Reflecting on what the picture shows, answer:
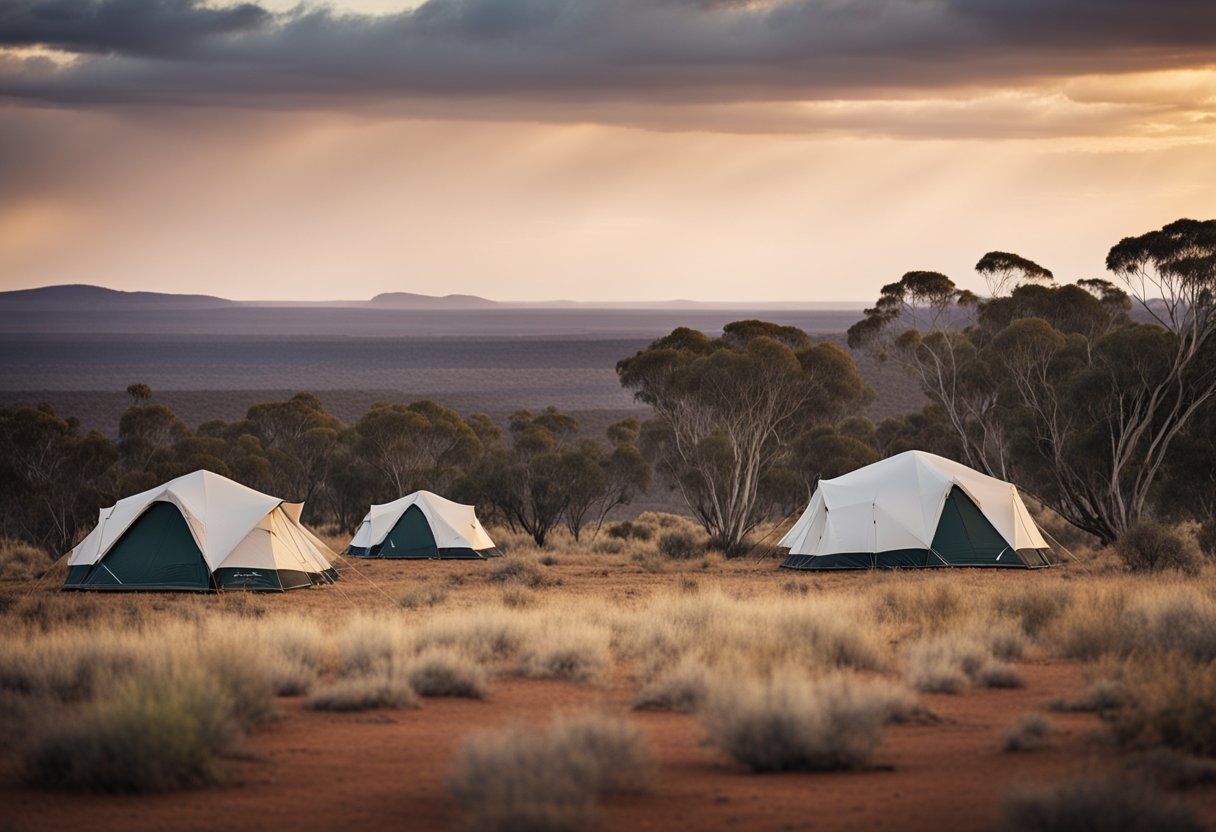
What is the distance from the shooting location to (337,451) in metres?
56.0

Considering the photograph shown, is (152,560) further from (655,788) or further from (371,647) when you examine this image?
(655,788)

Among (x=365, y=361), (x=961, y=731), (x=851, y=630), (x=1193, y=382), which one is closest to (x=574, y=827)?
(x=961, y=731)

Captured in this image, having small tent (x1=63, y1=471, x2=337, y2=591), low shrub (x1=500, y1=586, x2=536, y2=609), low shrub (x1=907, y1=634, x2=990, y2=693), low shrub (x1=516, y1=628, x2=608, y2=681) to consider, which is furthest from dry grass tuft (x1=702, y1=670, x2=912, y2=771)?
small tent (x1=63, y1=471, x2=337, y2=591)

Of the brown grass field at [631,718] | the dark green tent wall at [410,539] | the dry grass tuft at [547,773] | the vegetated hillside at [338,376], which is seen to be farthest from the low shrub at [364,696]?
the vegetated hillside at [338,376]

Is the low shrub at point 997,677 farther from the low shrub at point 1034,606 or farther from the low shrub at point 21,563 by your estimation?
the low shrub at point 21,563

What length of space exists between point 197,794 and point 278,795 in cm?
50

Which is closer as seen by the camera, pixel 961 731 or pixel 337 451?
pixel 961 731

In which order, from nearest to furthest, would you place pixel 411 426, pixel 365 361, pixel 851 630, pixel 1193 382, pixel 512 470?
pixel 851 630, pixel 1193 382, pixel 512 470, pixel 411 426, pixel 365 361

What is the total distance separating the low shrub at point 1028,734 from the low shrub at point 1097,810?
2.29 meters

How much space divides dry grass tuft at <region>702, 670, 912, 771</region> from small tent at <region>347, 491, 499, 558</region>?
28.8 metres

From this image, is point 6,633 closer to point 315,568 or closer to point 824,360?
point 315,568

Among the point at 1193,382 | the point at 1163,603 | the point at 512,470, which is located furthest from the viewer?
the point at 512,470

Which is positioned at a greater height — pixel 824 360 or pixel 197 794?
pixel 824 360

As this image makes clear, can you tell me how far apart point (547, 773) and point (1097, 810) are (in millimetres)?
2839
